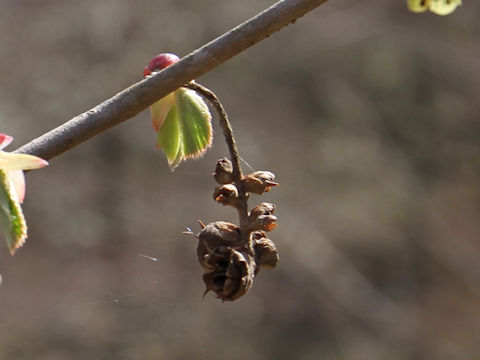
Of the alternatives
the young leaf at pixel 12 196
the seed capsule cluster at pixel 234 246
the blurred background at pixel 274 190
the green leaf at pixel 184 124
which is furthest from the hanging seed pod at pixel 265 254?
the blurred background at pixel 274 190

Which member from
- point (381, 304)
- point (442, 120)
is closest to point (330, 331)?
point (381, 304)

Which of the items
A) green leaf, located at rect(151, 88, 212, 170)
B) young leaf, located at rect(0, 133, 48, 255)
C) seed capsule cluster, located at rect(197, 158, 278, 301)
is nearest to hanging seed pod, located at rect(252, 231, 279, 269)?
seed capsule cluster, located at rect(197, 158, 278, 301)

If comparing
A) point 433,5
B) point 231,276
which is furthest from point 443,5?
point 231,276

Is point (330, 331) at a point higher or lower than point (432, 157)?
lower

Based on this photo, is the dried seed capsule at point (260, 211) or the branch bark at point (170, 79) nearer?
the branch bark at point (170, 79)

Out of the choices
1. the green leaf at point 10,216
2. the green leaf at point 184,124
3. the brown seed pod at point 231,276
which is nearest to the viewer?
the green leaf at point 10,216

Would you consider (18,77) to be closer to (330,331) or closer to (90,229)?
(90,229)

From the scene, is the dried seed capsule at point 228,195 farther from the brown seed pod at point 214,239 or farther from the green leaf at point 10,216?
the green leaf at point 10,216
